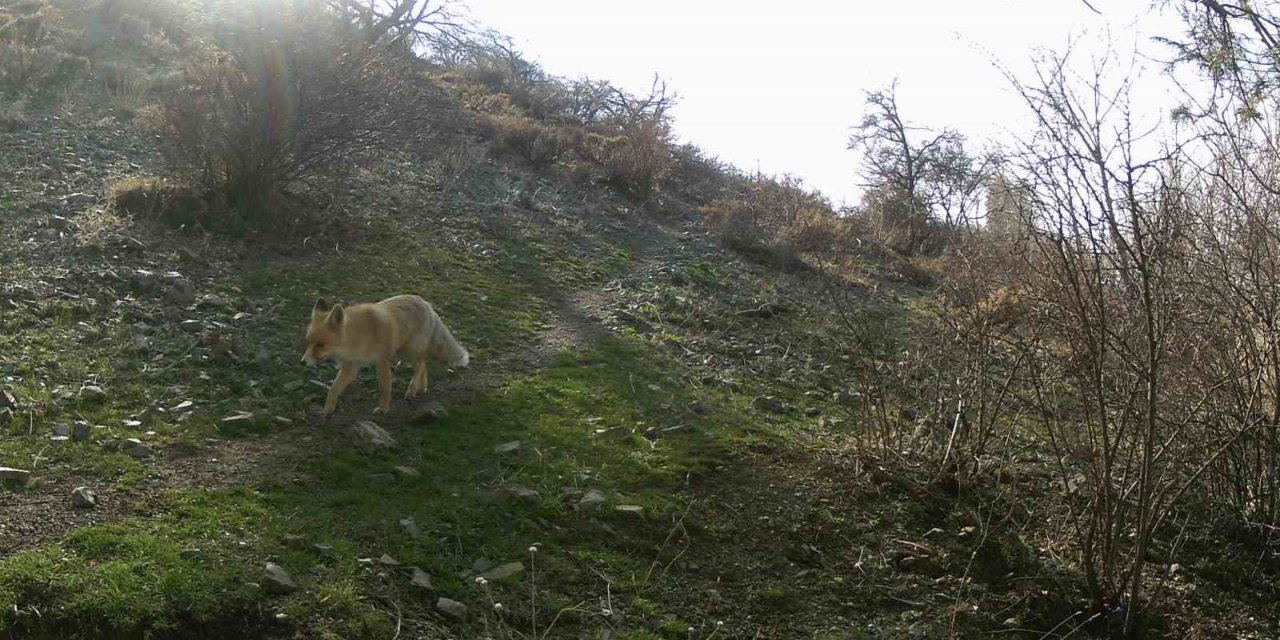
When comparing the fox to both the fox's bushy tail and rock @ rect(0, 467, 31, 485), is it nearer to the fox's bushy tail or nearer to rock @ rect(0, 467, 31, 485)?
the fox's bushy tail

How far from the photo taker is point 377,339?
8.30 m

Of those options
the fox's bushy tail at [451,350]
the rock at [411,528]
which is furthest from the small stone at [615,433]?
the rock at [411,528]

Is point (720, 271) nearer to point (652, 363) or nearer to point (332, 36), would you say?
point (652, 363)

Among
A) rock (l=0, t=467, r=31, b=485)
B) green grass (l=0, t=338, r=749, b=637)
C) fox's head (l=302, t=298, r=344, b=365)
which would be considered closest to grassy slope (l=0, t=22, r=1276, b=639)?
green grass (l=0, t=338, r=749, b=637)

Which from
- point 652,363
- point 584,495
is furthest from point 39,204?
point 584,495

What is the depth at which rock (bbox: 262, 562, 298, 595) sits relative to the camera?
199 inches

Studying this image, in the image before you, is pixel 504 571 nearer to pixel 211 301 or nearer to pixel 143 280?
pixel 211 301

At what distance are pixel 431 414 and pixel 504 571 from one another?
8.38 ft

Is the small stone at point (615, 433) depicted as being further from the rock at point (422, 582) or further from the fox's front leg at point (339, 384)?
the rock at point (422, 582)

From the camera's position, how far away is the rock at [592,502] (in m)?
6.70

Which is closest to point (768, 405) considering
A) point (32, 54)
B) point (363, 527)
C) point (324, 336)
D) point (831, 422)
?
point (831, 422)

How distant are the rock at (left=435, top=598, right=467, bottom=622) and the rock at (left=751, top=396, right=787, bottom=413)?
4946 mm

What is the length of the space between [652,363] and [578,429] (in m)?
2.54

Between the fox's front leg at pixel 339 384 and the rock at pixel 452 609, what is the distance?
290 centimetres
